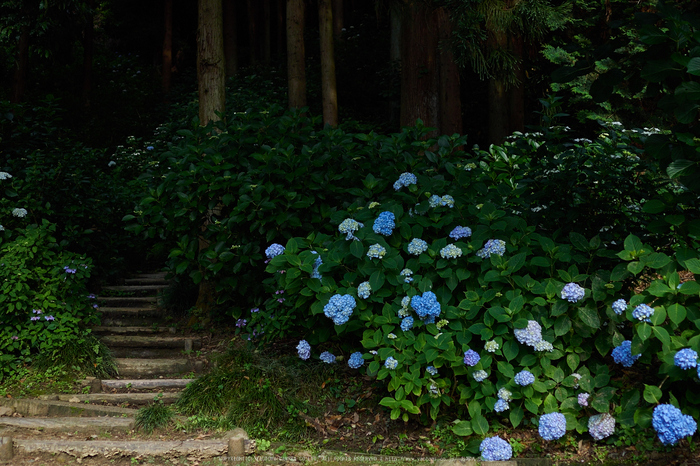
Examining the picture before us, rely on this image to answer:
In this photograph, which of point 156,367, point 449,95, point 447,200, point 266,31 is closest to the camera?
point 447,200

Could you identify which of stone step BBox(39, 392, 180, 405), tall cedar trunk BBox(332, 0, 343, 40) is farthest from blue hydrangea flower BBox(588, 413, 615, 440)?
tall cedar trunk BBox(332, 0, 343, 40)

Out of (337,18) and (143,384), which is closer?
(143,384)

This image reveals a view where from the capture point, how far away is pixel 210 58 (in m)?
6.13

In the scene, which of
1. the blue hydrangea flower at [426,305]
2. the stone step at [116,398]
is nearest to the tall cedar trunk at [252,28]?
the stone step at [116,398]

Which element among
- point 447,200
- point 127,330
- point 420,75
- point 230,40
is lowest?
point 127,330

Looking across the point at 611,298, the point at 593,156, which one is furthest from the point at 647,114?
the point at 611,298

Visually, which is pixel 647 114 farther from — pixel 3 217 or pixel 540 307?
pixel 3 217

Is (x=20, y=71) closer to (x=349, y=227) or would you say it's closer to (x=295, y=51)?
(x=295, y=51)

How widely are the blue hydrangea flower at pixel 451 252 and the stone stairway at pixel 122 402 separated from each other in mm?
1709

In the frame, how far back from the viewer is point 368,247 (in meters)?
3.79

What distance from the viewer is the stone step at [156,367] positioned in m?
5.11

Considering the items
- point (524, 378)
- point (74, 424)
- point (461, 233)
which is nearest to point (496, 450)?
point (524, 378)

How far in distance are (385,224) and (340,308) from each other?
60cm

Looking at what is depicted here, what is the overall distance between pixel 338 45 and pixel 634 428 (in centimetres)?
1305
